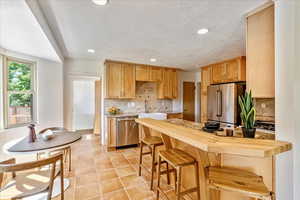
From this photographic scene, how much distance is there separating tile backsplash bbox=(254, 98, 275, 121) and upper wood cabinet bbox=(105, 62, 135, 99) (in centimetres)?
315

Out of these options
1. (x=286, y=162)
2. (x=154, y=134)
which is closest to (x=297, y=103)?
(x=286, y=162)

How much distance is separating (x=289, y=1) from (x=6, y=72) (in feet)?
15.3

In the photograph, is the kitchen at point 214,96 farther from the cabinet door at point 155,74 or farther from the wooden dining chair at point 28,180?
the wooden dining chair at point 28,180

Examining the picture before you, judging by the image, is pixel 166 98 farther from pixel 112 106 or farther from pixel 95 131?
pixel 95 131

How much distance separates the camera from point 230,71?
12.7 feet

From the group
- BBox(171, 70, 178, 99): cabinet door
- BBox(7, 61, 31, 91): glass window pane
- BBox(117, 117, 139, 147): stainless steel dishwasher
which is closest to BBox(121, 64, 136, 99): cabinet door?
BBox(117, 117, 139, 147): stainless steel dishwasher

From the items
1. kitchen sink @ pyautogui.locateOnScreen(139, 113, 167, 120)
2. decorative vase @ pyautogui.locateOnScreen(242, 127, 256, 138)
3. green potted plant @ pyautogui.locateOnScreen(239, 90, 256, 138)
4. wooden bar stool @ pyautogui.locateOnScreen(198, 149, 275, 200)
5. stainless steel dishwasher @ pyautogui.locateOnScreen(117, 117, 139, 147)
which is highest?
green potted plant @ pyautogui.locateOnScreen(239, 90, 256, 138)

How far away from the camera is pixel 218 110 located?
386 cm

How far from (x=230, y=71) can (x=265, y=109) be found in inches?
57.0

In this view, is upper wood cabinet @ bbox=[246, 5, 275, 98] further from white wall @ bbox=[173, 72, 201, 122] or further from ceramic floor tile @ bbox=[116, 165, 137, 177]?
white wall @ bbox=[173, 72, 201, 122]

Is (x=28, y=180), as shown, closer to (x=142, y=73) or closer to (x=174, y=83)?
(x=142, y=73)

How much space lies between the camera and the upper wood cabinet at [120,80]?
399 centimetres

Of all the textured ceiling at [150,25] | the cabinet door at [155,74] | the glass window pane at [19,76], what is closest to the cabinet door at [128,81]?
the cabinet door at [155,74]

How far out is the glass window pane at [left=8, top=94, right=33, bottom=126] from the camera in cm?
303
